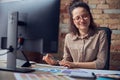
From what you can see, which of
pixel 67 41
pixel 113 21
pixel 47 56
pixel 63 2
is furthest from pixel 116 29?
pixel 47 56

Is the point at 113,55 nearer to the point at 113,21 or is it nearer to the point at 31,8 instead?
the point at 113,21

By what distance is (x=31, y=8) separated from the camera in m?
1.37

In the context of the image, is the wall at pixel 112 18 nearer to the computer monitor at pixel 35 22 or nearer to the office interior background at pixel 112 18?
the office interior background at pixel 112 18

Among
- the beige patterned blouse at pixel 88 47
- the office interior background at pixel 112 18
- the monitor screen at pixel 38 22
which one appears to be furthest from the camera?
the office interior background at pixel 112 18

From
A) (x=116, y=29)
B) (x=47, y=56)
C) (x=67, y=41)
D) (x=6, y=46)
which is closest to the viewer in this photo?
(x=6, y=46)

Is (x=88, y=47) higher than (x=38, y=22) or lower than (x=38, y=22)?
lower

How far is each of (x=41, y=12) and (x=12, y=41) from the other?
254 mm

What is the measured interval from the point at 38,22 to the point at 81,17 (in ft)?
2.19

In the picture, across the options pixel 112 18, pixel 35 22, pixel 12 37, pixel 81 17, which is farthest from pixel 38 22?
pixel 112 18

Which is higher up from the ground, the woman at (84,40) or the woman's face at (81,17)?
the woman's face at (81,17)

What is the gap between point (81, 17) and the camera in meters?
1.96

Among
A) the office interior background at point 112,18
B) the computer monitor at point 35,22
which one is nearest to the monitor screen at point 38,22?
the computer monitor at point 35,22

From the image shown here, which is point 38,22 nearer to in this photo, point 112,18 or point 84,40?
point 84,40

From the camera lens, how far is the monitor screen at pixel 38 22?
1361 millimetres
